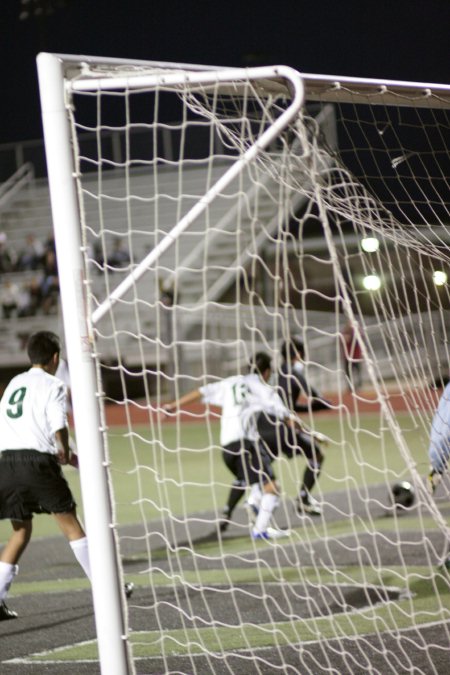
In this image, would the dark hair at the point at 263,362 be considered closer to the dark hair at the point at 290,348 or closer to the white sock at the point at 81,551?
the dark hair at the point at 290,348

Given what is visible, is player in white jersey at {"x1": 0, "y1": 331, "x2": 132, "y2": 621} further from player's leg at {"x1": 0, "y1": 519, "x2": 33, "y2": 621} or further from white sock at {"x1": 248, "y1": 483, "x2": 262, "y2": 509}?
white sock at {"x1": 248, "y1": 483, "x2": 262, "y2": 509}

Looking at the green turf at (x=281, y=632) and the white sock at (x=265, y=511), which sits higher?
the white sock at (x=265, y=511)

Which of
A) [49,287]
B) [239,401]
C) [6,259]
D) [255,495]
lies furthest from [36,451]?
[6,259]

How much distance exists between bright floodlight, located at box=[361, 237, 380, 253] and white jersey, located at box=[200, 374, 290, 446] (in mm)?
2708

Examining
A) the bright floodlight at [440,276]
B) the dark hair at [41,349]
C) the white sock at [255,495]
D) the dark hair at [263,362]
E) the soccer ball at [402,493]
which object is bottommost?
the soccer ball at [402,493]

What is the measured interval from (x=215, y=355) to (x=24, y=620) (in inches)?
691

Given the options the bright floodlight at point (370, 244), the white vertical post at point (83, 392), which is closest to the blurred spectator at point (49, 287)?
the bright floodlight at point (370, 244)

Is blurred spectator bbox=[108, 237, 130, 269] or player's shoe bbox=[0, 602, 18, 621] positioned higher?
blurred spectator bbox=[108, 237, 130, 269]

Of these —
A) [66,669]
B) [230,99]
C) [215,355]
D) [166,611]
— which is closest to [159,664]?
[66,669]

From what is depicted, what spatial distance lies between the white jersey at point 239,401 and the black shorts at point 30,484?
10.3 ft

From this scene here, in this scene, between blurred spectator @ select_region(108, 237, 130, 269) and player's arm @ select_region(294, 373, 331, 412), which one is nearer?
player's arm @ select_region(294, 373, 331, 412)

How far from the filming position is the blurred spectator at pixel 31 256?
29844mm

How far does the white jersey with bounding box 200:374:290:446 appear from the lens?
10680mm

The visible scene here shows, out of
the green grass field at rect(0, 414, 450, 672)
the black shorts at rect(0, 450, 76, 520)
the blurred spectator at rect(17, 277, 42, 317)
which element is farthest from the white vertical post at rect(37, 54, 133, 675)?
the blurred spectator at rect(17, 277, 42, 317)
